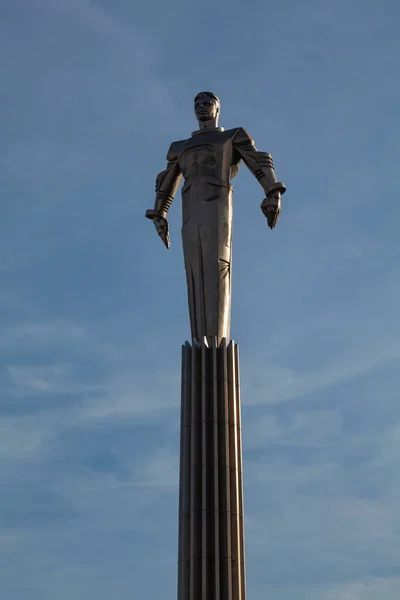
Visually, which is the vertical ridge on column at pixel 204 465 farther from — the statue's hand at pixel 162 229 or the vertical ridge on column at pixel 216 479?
the statue's hand at pixel 162 229

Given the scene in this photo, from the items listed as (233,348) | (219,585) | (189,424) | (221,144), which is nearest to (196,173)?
(221,144)

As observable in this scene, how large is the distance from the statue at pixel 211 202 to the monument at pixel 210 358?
26 millimetres

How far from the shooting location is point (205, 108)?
26.1 meters

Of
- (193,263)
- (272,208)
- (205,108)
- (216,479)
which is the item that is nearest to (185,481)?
(216,479)

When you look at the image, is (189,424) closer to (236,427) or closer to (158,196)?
(236,427)

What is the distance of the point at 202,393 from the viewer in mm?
22016

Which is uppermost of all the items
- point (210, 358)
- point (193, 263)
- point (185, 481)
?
point (193, 263)

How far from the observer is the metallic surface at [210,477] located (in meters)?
20.1

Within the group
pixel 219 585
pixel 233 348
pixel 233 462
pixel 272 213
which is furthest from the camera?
pixel 272 213

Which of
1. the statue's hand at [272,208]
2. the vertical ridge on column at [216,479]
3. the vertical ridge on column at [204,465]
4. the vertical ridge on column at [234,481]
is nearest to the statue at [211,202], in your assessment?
the statue's hand at [272,208]

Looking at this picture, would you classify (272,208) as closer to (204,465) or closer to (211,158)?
(211,158)

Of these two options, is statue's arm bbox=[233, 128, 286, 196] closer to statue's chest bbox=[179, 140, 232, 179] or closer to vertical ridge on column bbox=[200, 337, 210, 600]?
statue's chest bbox=[179, 140, 232, 179]

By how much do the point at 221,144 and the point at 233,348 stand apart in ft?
19.2

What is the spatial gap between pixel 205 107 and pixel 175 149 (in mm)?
1433
